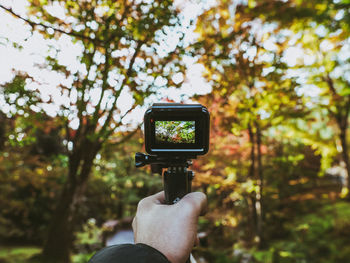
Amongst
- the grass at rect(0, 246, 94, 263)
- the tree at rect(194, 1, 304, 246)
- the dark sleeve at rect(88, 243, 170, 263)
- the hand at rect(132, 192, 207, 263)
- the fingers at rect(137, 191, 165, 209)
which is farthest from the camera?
the grass at rect(0, 246, 94, 263)

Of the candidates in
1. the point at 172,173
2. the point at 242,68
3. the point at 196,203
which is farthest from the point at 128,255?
the point at 242,68

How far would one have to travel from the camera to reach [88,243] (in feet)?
22.8

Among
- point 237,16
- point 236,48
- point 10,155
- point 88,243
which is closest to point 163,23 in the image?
point 236,48

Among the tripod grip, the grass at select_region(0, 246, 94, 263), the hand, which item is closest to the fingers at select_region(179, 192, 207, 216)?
the hand

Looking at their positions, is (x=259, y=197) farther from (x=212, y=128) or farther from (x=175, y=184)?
(x=175, y=184)

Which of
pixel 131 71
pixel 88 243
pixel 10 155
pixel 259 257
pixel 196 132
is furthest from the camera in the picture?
pixel 88 243

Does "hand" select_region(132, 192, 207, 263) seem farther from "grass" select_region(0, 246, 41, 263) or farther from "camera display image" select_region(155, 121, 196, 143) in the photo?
"grass" select_region(0, 246, 41, 263)

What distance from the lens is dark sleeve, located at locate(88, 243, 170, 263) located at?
0.72m

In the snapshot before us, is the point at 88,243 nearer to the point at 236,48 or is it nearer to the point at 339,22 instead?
the point at 236,48

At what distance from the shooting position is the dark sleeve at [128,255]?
2.36ft

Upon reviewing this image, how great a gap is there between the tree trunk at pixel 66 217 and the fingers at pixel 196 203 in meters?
3.04

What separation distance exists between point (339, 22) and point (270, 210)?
5.87 meters

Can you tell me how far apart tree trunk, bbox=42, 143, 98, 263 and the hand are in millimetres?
2977

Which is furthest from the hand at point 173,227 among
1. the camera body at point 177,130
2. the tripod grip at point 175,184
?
the camera body at point 177,130
